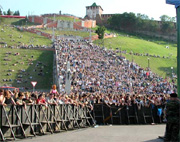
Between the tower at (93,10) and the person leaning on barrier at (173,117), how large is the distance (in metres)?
141

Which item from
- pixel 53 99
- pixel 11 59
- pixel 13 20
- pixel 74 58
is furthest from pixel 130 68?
pixel 13 20

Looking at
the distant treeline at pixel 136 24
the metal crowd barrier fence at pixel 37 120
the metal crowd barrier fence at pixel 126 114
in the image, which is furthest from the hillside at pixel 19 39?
the metal crowd barrier fence at pixel 37 120

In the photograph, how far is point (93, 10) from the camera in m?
155

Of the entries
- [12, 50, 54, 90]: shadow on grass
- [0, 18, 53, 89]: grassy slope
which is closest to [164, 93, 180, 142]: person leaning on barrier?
[12, 50, 54, 90]: shadow on grass

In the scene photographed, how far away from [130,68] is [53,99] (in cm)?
3898

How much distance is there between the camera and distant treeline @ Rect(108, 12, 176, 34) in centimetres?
13525

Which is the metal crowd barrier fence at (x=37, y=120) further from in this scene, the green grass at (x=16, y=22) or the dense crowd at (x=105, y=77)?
the green grass at (x=16, y=22)

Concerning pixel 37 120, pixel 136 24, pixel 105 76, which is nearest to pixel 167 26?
pixel 136 24

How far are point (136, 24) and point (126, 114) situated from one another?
376 ft

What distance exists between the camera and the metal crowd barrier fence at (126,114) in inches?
875

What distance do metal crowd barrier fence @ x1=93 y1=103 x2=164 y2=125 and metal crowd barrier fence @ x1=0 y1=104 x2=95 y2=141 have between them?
2152mm

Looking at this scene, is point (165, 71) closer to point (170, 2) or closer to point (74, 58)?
point (74, 58)

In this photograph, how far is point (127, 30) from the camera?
137 m

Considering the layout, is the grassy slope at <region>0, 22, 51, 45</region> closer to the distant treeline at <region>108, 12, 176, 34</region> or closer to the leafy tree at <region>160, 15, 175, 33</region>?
the distant treeline at <region>108, 12, 176, 34</region>
